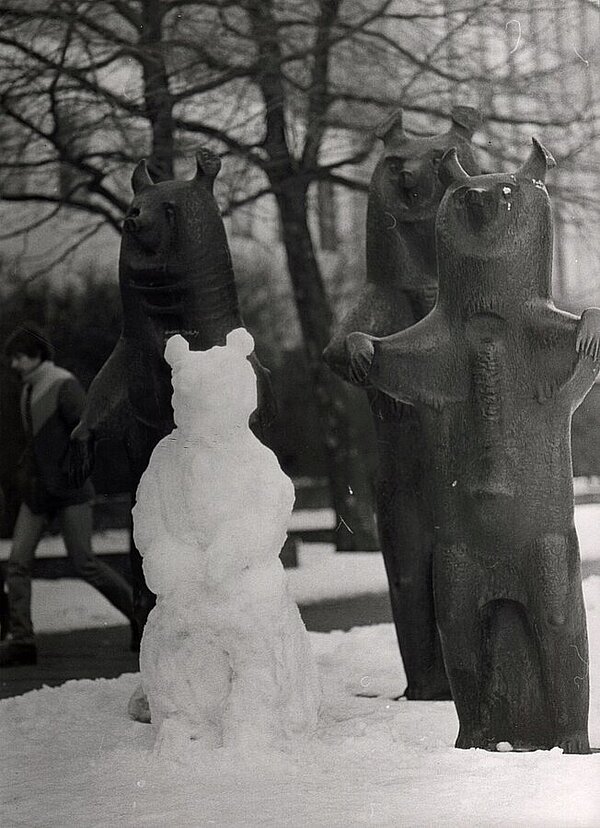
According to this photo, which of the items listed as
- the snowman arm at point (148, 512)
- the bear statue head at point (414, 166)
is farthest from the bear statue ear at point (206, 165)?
the snowman arm at point (148, 512)

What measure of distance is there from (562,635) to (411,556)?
0.65 meters

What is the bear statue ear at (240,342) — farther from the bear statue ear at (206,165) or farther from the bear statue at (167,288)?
the bear statue ear at (206,165)

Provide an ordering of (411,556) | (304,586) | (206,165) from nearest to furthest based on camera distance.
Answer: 1. (206,165)
2. (411,556)
3. (304,586)

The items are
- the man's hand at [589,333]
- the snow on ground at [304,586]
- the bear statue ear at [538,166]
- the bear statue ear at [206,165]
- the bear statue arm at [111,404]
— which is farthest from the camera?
the snow on ground at [304,586]

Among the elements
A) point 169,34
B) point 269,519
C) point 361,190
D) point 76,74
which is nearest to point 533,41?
point 361,190

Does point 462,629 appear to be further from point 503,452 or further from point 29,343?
point 29,343

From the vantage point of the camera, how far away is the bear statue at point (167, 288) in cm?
260

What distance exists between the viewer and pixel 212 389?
2.07 meters

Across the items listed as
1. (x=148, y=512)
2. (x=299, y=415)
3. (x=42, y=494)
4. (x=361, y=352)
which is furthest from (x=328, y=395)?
(x=148, y=512)

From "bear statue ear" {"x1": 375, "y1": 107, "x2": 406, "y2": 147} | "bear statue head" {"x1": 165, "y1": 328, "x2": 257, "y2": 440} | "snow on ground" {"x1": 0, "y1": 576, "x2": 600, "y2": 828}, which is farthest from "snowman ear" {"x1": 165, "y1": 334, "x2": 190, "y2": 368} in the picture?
"bear statue ear" {"x1": 375, "y1": 107, "x2": 406, "y2": 147}

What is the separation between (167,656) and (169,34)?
6.46ft

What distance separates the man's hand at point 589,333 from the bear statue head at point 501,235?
0.12 m

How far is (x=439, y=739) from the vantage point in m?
2.21

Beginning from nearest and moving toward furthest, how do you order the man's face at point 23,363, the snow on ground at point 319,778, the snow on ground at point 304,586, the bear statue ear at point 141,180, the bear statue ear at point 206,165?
the snow on ground at point 319,778 → the bear statue ear at point 206,165 → the bear statue ear at point 141,180 → the snow on ground at point 304,586 → the man's face at point 23,363
